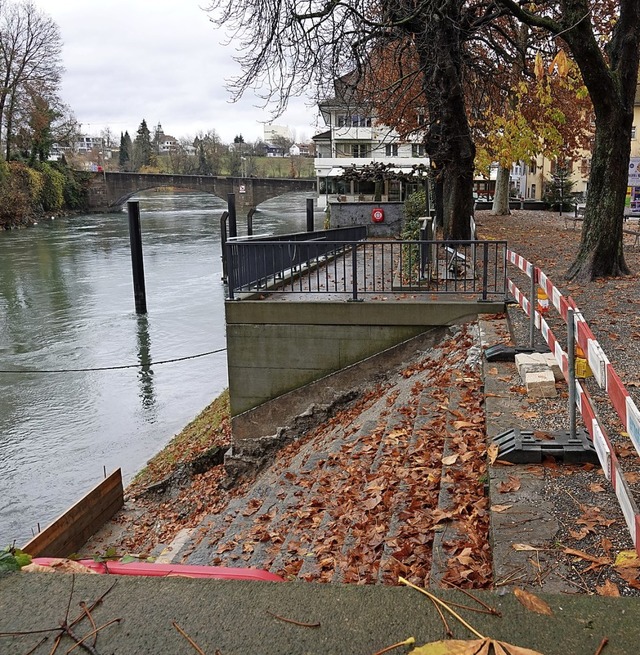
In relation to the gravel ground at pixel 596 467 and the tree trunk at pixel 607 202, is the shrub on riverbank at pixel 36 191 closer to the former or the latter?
the tree trunk at pixel 607 202

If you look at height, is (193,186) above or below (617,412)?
above

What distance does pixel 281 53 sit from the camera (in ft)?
40.8

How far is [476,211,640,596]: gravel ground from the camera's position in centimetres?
334

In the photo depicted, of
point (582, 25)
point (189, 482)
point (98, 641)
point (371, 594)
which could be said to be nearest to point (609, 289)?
point (582, 25)

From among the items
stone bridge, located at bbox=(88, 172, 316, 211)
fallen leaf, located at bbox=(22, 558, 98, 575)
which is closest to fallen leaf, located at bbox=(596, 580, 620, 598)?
fallen leaf, located at bbox=(22, 558, 98, 575)

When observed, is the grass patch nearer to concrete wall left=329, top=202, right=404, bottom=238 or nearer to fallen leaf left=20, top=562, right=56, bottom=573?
fallen leaf left=20, top=562, right=56, bottom=573

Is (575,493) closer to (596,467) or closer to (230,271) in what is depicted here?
(596,467)

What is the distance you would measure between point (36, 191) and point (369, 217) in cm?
4621

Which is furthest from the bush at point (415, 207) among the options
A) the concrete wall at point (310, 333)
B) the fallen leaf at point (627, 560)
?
the fallen leaf at point (627, 560)

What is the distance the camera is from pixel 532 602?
9.60 ft

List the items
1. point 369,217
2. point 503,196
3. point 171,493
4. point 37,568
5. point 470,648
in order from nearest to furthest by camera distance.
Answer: point 470,648, point 37,568, point 171,493, point 369,217, point 503,196

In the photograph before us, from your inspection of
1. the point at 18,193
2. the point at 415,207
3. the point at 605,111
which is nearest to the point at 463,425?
the point at 605,111

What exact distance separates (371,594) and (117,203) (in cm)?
7891

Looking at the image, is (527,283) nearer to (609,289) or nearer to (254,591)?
(609,289)
